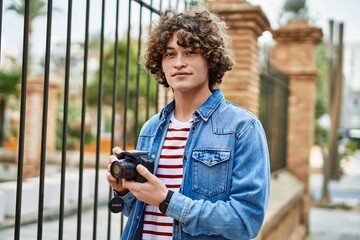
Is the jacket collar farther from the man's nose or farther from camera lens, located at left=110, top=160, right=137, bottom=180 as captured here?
camera lens, located at left=110, top=160, right=137, bottom=180

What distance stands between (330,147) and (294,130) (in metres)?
4.62

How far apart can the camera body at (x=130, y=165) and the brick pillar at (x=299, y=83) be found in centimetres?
746

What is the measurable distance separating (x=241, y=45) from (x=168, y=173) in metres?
2.90

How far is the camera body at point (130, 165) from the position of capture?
157cm

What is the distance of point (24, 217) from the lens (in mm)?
8578

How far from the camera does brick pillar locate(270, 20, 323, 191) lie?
8.70m

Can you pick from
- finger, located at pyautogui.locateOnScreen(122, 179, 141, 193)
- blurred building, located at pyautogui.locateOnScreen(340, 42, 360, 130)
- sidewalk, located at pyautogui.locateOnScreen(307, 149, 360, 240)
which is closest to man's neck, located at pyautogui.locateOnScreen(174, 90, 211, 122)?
finger, located at pyautogui.locateOnScreen(122, 179, 141, 193)

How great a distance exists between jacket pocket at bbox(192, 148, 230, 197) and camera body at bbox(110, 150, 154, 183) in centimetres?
16

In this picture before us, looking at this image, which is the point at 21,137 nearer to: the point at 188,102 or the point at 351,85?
the point at 188,102

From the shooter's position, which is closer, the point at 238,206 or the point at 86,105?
the point at 238,206

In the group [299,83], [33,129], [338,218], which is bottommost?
[338,218]

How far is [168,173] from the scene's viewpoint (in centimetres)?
175

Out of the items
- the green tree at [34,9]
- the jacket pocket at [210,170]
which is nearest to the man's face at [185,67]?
the jacket pocket at [210,170]

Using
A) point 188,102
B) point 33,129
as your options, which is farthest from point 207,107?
point 33,129
